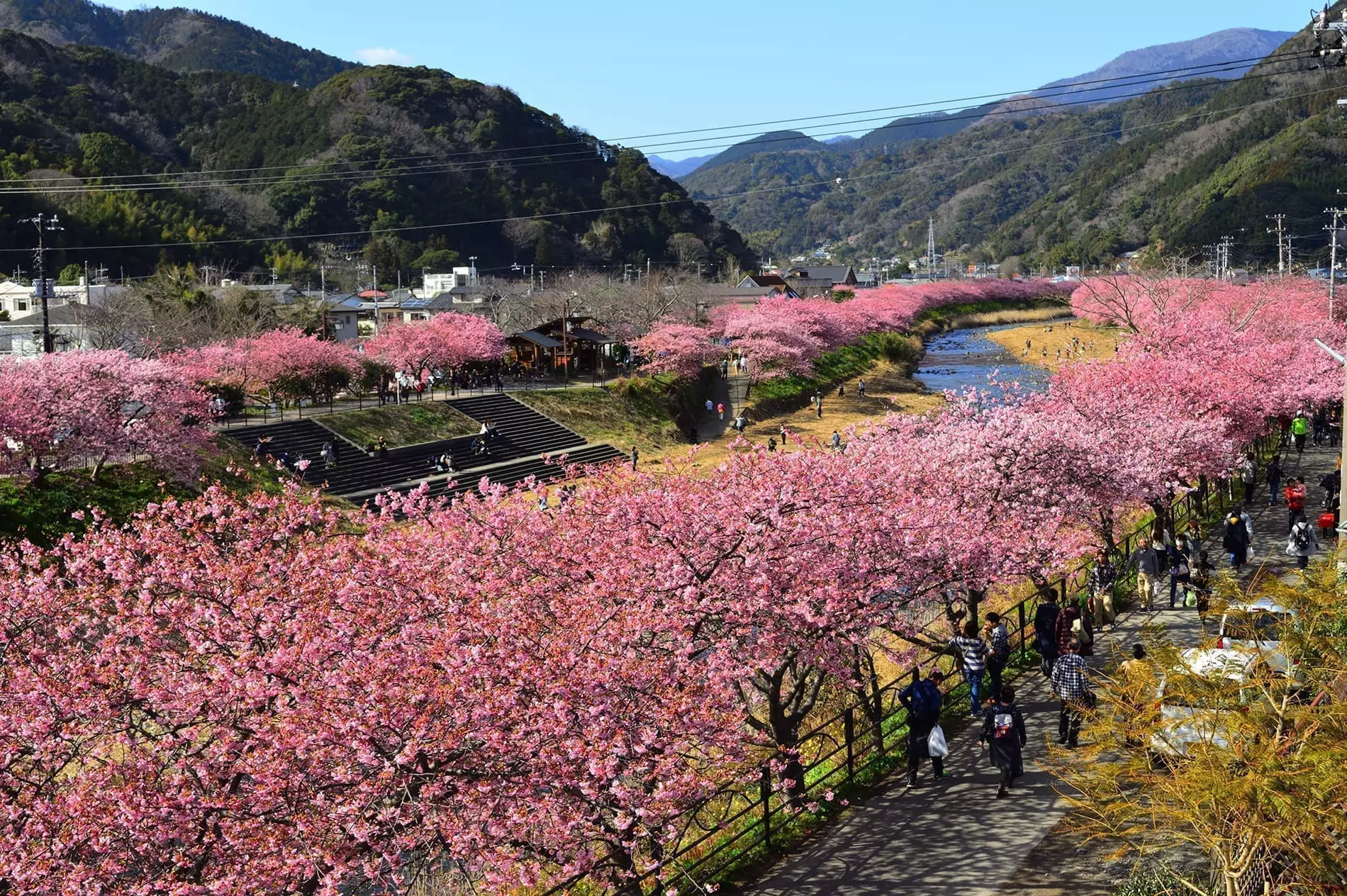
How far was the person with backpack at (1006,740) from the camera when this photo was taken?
37.7 feet

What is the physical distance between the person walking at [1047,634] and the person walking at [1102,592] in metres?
1.84

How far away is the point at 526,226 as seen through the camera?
120625 mm

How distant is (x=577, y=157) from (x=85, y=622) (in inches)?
5451

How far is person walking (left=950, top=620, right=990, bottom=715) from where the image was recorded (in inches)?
525

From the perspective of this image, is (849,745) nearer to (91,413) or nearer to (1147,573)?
(1147,573)

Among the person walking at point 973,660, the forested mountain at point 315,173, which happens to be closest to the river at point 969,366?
the person walking at point 973,660

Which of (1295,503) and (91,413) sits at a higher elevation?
(91,413)

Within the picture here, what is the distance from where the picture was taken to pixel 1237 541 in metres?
19.2

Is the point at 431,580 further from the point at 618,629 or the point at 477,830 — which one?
the point at 477,830

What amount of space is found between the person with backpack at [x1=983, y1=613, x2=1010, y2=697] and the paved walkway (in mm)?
790

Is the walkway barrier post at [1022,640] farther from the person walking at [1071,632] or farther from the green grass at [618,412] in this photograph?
the green grass at [618,412]

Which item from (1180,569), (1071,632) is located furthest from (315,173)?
(1071,632)

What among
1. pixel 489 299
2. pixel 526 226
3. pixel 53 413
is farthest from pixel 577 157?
pixel 53 413

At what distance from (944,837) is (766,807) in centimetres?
193
